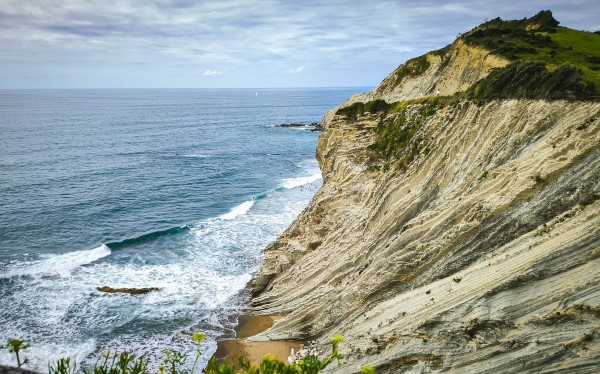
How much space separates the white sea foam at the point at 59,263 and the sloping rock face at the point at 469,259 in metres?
16.2

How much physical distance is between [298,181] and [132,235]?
26.0m

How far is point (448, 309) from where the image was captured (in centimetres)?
1420

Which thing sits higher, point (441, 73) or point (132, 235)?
point (441, 73)

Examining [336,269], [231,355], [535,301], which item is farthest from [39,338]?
[535,301]

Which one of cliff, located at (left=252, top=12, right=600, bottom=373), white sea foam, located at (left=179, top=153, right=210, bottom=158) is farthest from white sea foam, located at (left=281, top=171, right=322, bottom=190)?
cliff, located at (left=252, top=12, right=600, bottom=373)

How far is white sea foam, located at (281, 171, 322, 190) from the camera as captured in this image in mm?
57688

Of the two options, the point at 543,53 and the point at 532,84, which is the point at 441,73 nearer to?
the point at 543,53

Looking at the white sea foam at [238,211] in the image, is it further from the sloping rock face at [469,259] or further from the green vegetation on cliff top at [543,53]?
the green vegetation on cliff top at [543,53]

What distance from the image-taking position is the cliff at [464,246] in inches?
481

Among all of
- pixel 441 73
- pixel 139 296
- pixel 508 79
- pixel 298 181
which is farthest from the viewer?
pixel 298 181

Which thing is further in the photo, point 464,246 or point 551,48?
point 551,48

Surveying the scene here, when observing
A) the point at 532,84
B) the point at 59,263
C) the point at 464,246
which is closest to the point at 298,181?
the point at 59,263

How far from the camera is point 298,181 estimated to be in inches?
2356

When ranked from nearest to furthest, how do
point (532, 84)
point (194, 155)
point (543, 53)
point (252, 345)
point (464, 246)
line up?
point (464, 246) < point (532, 84) < point (252, 345) < point (543, 53) < point (194, 155)
